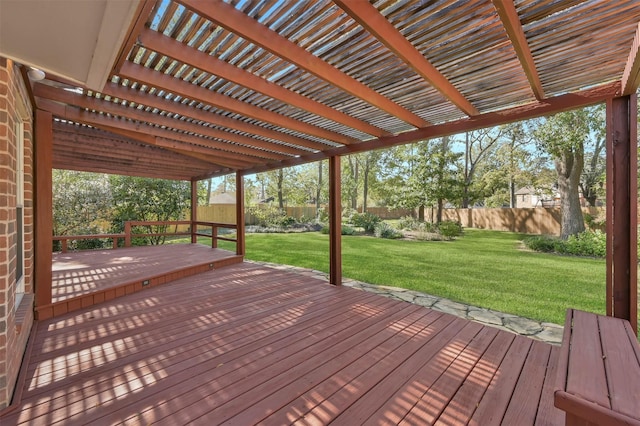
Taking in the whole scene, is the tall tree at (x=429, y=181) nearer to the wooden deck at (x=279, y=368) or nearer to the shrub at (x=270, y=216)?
the shrub at (x=270, y=216)

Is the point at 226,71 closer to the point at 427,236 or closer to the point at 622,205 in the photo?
the point at 622,205

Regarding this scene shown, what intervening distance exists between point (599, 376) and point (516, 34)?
1851mm

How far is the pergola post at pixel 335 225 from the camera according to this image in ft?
15.4

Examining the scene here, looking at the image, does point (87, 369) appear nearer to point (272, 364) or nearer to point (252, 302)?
point (272, 364)

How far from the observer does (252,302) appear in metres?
3.74

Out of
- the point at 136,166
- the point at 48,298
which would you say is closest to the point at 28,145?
the point at 48,298

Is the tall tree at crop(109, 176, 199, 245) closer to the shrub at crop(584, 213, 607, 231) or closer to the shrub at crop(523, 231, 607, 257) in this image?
the shrub at crop(523, 231, 607, 257)

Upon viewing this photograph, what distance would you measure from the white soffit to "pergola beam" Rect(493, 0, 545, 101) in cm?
177

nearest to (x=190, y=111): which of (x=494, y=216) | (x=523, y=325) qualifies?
(x=523, y=325)

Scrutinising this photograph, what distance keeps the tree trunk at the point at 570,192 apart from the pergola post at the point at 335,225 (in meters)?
8.62

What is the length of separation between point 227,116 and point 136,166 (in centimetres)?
443

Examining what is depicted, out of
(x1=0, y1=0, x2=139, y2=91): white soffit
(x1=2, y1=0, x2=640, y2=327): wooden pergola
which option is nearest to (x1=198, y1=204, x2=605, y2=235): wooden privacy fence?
(x1=2, y1=0, x2=640, y2=327): wooden pergola

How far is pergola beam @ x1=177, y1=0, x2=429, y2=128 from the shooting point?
1.48 meters

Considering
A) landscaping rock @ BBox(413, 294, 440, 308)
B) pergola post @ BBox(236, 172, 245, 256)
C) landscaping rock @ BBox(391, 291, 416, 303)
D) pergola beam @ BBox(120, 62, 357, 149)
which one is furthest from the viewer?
pergola post @ BBox(236, 172, 245, 256)
